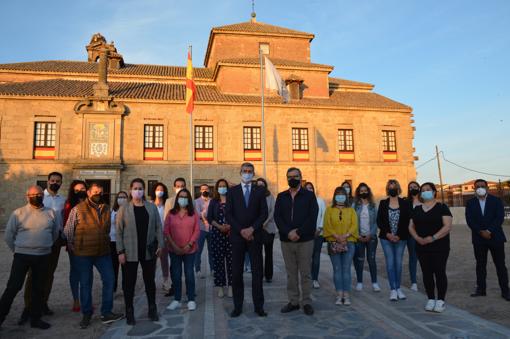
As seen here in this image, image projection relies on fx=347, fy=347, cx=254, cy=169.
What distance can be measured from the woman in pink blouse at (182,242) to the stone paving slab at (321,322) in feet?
0.98

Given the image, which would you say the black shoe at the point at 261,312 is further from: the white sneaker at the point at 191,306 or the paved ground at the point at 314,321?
the white sneaker at the point at 191,306

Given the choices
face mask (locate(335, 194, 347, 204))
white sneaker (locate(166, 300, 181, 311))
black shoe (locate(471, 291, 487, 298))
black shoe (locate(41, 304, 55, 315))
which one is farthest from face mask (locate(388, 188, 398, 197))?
black shoe (locate(41, 304, 55, 315))

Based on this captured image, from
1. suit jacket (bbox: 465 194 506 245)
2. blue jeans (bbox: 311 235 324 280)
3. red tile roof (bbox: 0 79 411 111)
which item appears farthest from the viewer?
red tile roof (bbox: 0 79 411 111)

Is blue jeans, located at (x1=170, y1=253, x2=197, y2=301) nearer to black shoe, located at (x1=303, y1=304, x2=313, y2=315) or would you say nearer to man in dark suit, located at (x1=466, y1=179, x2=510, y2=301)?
black shoe, located at (x1=303, y1=304, x2=313, y2=315)

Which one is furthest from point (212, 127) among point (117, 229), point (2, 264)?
point (117, 229)

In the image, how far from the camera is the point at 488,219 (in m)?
6.30

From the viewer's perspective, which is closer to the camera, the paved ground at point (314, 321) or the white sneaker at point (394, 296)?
the paved ground at point (314, 321)

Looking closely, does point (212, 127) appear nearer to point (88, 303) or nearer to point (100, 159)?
point (100, 159)

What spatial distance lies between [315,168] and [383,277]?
16.8m

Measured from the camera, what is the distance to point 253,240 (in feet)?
17.4

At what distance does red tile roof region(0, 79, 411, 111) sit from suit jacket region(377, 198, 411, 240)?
1857cm

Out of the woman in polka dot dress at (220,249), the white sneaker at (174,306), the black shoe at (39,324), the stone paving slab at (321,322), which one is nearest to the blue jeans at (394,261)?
the stone paving slab at (321,322)

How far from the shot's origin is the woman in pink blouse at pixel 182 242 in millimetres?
5570

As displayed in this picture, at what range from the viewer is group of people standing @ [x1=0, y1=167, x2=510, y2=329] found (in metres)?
4.89
